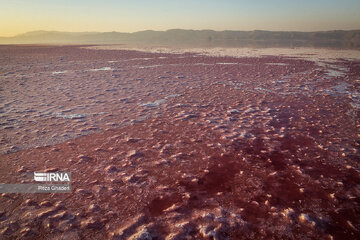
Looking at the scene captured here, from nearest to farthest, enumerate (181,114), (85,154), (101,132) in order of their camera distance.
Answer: (85,154) → (101,132) → (181,114)

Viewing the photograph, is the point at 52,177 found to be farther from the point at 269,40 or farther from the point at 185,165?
the point at 269,40

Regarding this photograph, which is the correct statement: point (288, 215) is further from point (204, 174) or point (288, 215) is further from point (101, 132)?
point (101, 132)

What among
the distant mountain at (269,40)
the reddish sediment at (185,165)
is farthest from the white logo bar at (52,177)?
the distant mountain at (269,40)

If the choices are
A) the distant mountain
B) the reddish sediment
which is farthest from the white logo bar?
the distant mountain

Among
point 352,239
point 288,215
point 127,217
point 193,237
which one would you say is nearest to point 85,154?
point 127,217

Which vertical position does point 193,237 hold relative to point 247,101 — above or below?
below

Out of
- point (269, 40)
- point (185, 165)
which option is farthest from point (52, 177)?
point (269, 40)

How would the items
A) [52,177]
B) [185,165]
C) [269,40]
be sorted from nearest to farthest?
[52,177] → [185,165] → [269,40]

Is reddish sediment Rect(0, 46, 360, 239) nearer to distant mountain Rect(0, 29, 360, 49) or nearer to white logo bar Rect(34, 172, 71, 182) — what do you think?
white logo bar Rect(34, 172, 71, 182)
